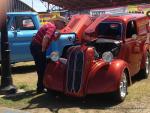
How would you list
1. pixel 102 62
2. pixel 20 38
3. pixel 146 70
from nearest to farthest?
pixel 102 62
pixel 146 70
pixel 20 38

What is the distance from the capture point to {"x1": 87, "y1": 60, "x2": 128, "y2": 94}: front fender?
8570 millimetres

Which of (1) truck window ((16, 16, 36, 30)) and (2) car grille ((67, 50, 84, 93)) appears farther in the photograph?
(1) truck window ((16, 16, 36, 30))

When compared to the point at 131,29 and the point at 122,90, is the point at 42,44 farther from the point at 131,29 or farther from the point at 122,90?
the point at 131,29

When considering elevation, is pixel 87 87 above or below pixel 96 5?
below

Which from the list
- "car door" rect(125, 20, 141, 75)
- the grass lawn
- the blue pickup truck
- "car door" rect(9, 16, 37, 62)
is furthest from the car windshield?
"car door" rect(9, 16, 37, 62)

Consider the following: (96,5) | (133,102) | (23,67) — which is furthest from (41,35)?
(23,67)

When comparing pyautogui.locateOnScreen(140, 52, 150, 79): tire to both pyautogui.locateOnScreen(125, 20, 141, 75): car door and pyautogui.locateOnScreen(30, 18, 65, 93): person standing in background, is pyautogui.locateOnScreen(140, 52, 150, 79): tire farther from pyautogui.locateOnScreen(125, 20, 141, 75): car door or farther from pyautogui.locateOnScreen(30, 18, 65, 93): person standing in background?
pyautogui.locateOnScreen(30, 18, 65, 93): person standing in background

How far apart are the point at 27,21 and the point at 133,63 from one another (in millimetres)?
4581

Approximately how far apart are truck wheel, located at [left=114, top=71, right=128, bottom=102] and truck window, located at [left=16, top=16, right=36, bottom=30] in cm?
516

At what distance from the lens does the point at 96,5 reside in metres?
13.3

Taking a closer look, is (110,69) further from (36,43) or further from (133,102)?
(36,43)

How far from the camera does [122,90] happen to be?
8.98 meters

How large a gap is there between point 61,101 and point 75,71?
770 mm

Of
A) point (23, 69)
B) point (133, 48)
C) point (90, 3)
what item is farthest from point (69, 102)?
point (23, 69)
